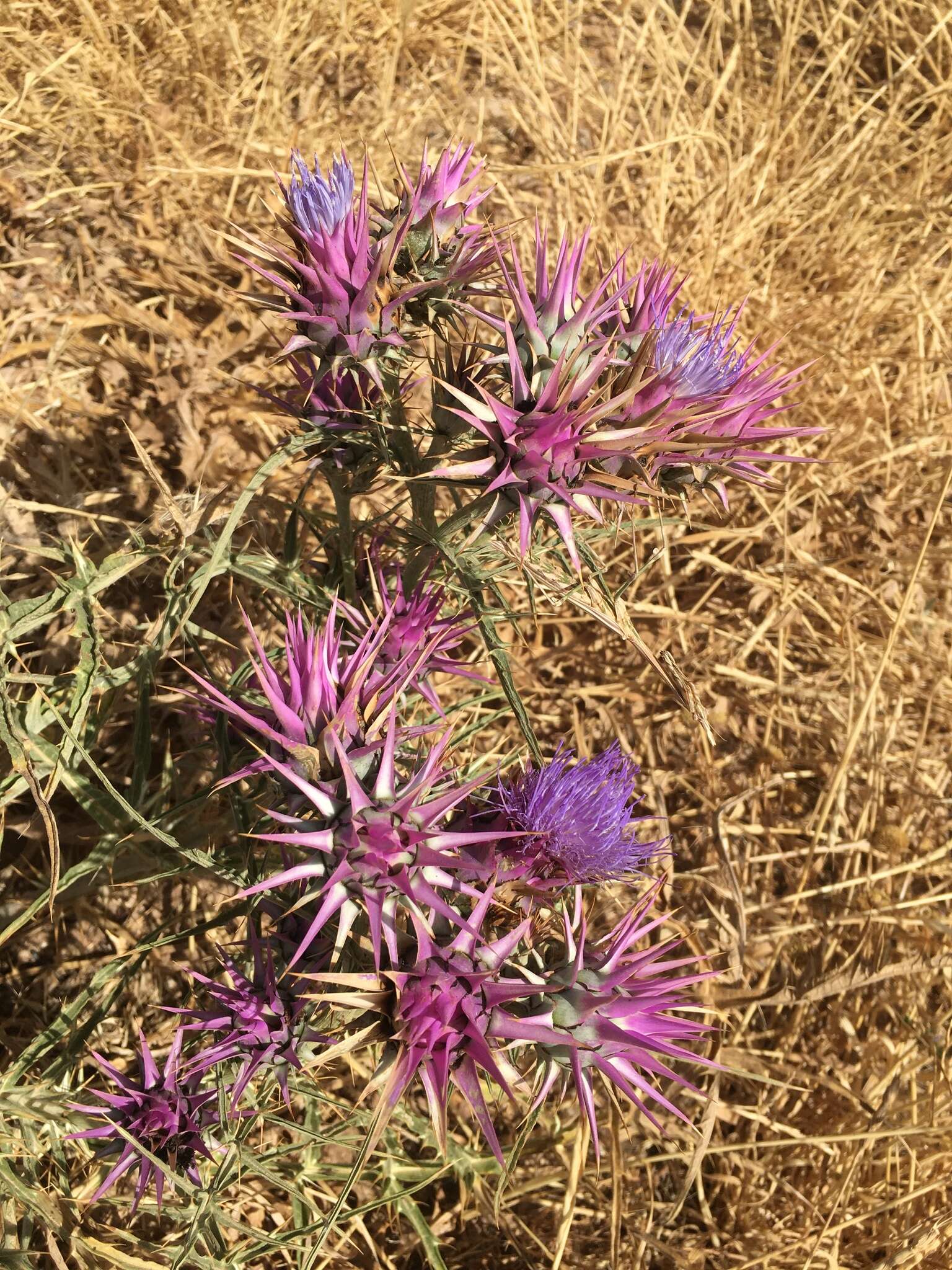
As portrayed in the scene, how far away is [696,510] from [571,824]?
1669 mm

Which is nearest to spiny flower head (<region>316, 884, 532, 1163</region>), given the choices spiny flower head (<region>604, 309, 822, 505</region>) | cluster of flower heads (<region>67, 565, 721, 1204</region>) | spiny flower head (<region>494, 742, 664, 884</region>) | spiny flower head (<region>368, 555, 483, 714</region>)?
cluster of flower heads (<region>67, 565, 721, 1204</region>)

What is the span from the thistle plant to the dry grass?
669mm

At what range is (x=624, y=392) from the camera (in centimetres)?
116

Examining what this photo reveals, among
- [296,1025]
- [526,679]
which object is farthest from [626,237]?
[296,1025]

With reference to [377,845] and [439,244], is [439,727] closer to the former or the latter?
[377,845]

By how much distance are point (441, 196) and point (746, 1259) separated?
2.23 m

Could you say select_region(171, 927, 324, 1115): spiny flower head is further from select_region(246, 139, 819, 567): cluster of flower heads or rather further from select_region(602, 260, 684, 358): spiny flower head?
select_region(602, 260, 684, 358): spiny flower head

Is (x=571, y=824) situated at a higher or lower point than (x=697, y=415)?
lower

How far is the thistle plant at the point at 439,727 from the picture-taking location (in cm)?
110

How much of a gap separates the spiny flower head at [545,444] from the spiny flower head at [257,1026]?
72cm

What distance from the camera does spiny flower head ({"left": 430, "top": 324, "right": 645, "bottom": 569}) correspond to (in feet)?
3.75

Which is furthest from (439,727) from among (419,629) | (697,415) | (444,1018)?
(697,415)

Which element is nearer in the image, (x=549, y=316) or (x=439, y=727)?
(x=549, y=316)

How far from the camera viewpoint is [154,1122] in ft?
4.50
